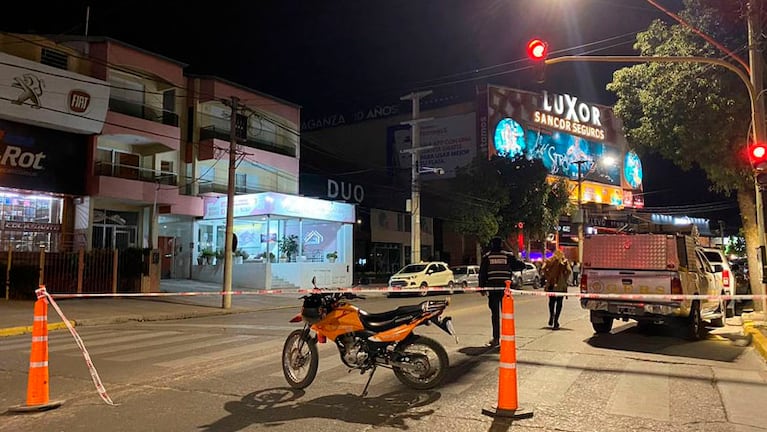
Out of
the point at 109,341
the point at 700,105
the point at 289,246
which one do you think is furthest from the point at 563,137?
the point at 109,341

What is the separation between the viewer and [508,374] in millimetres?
5598

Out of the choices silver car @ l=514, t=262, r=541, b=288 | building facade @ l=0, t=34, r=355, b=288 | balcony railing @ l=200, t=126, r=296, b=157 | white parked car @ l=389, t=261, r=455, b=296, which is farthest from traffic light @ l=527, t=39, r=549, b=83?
silver car @ l=514, t=262, r=541, b=288

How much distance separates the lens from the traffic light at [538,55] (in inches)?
465

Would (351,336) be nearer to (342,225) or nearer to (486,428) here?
(486,428)

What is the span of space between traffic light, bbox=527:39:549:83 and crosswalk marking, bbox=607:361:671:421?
244 inches

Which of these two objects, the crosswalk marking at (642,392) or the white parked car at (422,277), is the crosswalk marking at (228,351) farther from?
the white parked car at (422,277)

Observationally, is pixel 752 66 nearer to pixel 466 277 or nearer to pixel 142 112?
pixel 466 277

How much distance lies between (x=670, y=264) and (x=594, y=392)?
530 centimetres

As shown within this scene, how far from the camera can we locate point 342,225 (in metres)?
32.8

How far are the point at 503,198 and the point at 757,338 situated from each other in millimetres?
27825

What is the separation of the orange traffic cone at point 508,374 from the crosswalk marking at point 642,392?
42.1 inches

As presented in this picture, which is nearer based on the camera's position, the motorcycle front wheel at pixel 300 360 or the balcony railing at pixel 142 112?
the motorcycle front wheel at pixel 300 360

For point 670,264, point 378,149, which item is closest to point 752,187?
point 670,264

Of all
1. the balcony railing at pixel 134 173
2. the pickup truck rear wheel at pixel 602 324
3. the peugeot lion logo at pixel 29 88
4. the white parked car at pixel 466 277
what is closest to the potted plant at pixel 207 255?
the balcony railing at pixel 134 173
